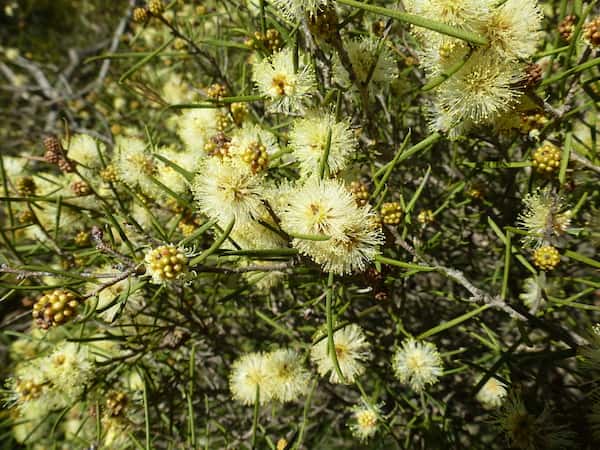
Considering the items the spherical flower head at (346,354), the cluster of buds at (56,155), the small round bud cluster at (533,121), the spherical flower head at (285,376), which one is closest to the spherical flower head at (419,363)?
the spherical flower head at (346,354)

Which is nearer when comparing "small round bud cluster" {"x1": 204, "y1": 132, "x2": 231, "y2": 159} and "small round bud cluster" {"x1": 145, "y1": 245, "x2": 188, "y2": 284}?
"small round bud cluster" {"x1": 145, "y1": 245, "x2": 188, "y2": 284}

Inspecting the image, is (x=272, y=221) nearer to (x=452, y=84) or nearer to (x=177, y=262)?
(x=177, y=262)

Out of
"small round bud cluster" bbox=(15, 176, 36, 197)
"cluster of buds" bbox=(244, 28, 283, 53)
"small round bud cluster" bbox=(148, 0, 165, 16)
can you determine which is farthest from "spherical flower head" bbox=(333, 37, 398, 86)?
"small round bud cluster" bbox=(15, 176, 36, 197)

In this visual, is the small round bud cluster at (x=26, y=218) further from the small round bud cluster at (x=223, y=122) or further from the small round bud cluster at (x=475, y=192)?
the small round bud cluster at (x=475, y=192)

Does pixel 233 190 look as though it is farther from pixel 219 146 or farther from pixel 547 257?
pixel 547 257

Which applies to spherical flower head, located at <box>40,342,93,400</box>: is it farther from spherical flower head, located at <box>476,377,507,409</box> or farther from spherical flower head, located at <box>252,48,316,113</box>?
spherical flower head, located at <box>476,377,507,409</box>

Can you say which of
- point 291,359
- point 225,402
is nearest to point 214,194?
point 291,359
